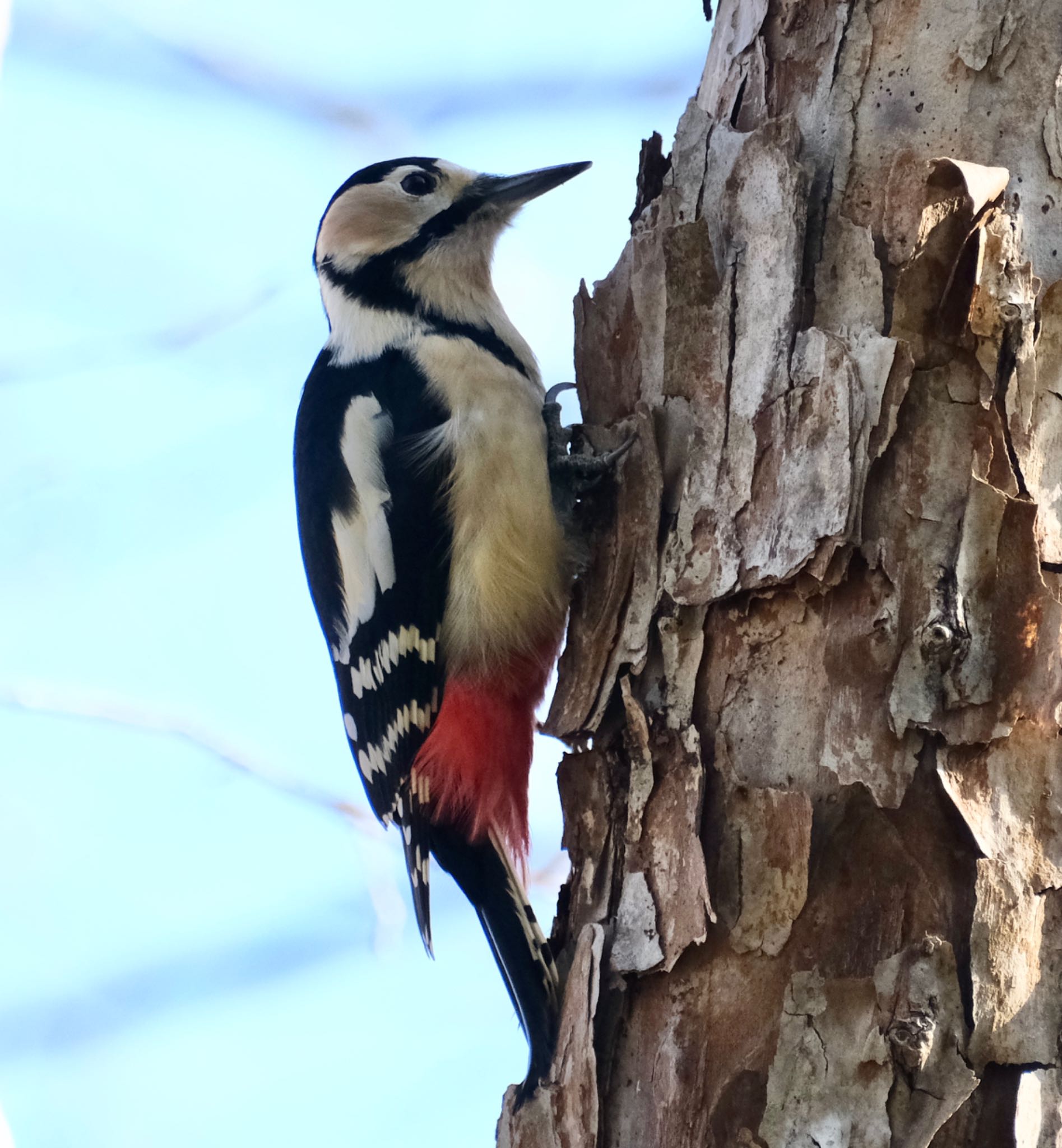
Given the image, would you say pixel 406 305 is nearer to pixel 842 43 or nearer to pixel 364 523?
pixel 364 523

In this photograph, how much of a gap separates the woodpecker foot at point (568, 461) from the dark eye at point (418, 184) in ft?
2.51

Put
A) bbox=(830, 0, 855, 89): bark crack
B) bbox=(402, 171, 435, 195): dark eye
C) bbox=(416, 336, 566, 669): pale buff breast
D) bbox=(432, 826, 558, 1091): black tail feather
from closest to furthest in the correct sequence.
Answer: bbox=(432, 826, 558, 1091): black tail feather → bbox=(830, 0, 855, 89): bark crack → bbox=(416, 336, 566, 669): pale buff breast → bbox=(402, 171, 435, 195): dark eye

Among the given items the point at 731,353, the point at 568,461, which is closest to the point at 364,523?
the point at 568,461

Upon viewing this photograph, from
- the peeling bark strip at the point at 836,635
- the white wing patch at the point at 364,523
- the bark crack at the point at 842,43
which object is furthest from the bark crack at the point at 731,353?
the white wing patch at the point at 364,523

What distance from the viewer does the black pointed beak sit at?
10.4 ft

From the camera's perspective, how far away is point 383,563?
270 cm

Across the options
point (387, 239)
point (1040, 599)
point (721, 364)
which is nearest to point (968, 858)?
point (1040, 599)

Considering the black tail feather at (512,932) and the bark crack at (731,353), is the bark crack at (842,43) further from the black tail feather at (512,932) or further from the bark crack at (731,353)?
the black tail feather at (512,932)

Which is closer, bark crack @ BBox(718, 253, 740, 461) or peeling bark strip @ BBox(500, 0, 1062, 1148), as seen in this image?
peeling bark strip @ BBox(500, 0, 1062, 1148)

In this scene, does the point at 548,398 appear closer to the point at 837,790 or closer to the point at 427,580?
the point at 427,580

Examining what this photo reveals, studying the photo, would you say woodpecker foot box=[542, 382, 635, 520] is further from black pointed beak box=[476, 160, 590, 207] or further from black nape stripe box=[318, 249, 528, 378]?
black pointed beak box=[476, 160, 590, 207]

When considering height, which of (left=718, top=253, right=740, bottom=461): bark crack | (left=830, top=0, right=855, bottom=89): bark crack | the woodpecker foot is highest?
(left=830, top=0, right=855, bottom=89): bark crack

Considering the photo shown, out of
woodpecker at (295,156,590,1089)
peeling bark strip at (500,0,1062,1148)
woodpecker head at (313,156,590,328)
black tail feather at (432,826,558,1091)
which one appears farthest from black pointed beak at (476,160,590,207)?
black tail feather at (432,826,558,1091)

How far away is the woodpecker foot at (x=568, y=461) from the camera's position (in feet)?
7.61
